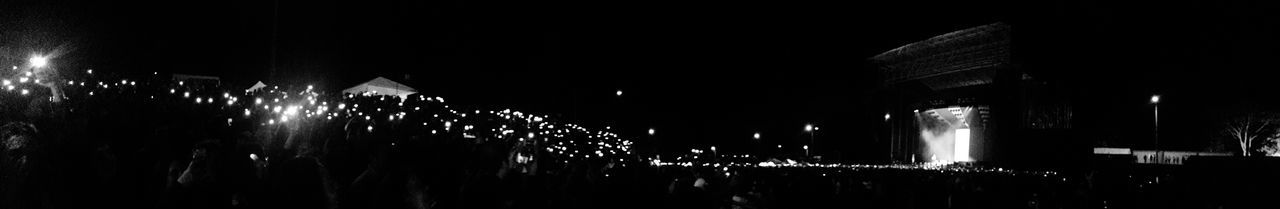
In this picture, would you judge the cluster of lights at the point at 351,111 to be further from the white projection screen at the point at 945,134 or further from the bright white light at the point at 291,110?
the white projection screen at the point at 945,134

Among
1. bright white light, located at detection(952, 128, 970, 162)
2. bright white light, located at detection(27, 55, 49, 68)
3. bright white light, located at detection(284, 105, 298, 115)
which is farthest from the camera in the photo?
bright white light, located at detection(952, 128, 970, 162)

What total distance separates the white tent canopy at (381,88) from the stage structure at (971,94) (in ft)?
66.4

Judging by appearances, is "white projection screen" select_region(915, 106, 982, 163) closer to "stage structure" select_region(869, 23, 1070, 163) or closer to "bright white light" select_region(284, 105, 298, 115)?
"stage structure" select_region(869, 23, 1070, 163)

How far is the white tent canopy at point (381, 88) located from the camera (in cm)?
2689

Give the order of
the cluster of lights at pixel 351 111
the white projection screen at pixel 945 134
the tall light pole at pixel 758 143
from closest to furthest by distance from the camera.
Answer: the cluster of lights at pixel 351 111 < the tall light pole at pixel 758 143 < the white projection screen at pixel 945 134

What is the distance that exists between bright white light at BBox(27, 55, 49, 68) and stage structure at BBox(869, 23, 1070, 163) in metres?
28.3

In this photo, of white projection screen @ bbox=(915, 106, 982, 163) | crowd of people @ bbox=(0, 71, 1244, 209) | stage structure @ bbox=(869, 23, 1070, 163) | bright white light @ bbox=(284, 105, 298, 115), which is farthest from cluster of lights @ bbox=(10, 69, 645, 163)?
white projection screen @ bbox=(915, 106, 982, 163)

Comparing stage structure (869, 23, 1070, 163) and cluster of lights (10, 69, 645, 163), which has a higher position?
stage structure (869, 23, 1070, 163)

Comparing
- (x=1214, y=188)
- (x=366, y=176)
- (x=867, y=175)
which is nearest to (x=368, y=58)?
(x=867, y=175)

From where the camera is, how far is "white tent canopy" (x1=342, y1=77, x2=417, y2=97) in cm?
2689

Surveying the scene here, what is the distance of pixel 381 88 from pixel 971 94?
2313 cm

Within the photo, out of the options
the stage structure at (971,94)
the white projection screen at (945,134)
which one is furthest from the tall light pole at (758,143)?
the white projection screen at (945,134)

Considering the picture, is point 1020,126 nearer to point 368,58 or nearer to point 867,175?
point 867,175

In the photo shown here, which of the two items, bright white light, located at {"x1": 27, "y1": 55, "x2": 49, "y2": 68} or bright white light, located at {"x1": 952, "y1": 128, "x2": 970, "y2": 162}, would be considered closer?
bright white light, located at {"x1": 27, "y1": 55, "x2": 49, "y2": 68}
